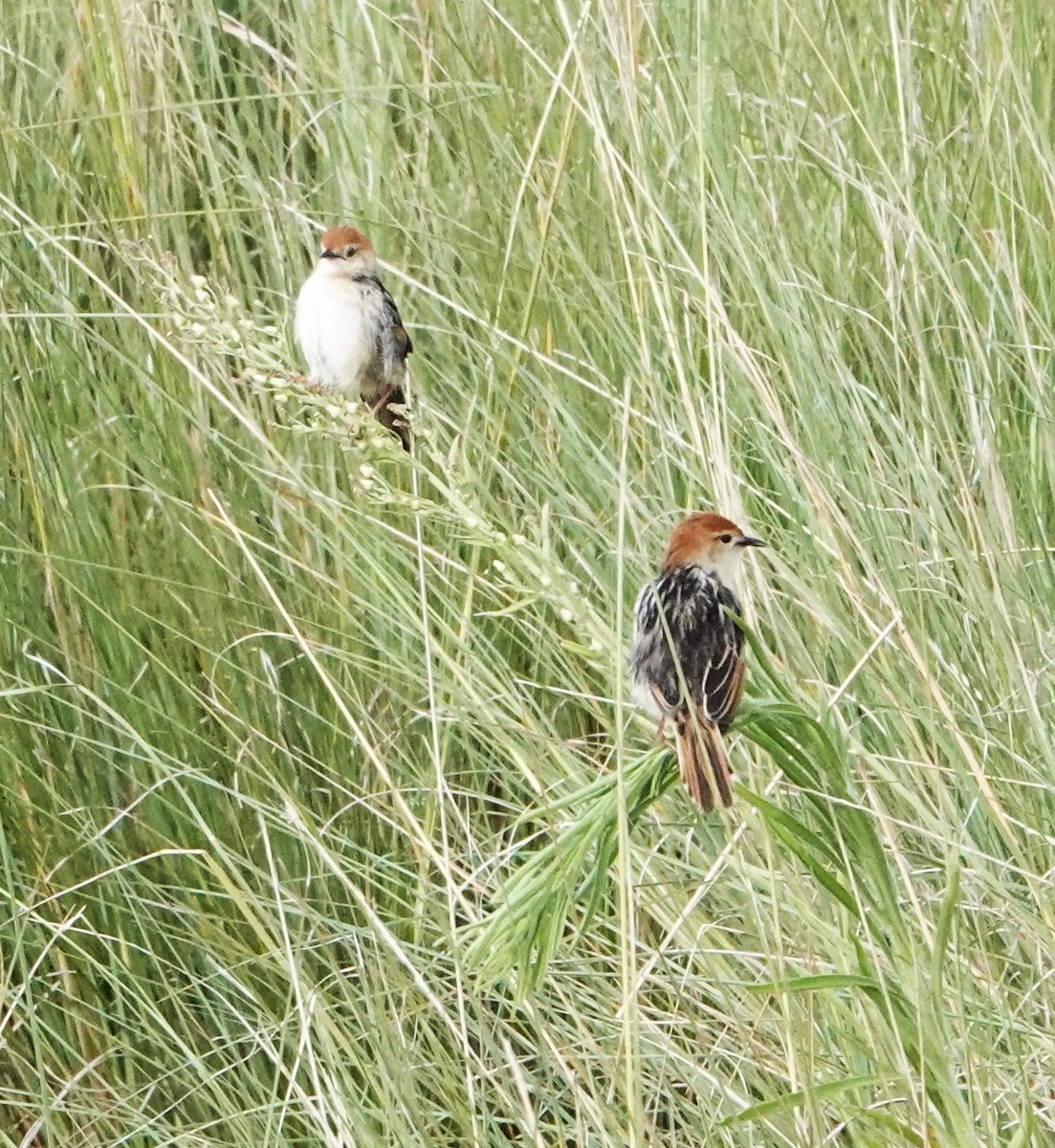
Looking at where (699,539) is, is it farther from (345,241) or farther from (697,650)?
(345,241)

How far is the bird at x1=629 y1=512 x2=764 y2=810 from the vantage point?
1450 millimetres

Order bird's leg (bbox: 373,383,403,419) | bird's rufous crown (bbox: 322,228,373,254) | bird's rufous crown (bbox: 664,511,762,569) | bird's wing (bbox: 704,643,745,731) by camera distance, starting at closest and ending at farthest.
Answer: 1. bird's wing (bbox: 704,643,745,731)
2. bird's rufous crown (bbox: 664,511,762,569)
3. bird's leg (bbox: 373,383,403,419)
4. bird's rufous crown (bbox: 322,228,373,254)

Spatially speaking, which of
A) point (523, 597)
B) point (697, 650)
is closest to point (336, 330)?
point (523, 597)

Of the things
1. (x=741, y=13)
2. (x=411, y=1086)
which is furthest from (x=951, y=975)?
(x=741, y=13)

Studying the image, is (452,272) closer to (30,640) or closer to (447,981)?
(30,640)

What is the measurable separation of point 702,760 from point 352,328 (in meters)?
1.40

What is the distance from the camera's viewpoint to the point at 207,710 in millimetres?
A: 2402

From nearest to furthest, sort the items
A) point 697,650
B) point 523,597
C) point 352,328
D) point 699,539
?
1. point 697,650
2. point 699,539
3. point 523,597
4. point 352,328

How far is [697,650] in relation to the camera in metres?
1.57

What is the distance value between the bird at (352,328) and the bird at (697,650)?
0.93 meters

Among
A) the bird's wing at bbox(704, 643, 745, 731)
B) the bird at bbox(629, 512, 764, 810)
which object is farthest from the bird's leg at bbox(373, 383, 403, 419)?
the bird's wing at bbox(704, 643, 745, 731)

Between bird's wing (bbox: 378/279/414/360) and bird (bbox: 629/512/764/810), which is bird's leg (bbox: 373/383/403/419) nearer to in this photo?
bird's wing (bbox: 378/279/414/360)

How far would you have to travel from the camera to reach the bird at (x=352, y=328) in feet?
8.86

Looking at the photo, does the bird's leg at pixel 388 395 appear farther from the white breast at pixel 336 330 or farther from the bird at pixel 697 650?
the bird at pixel 697 650
